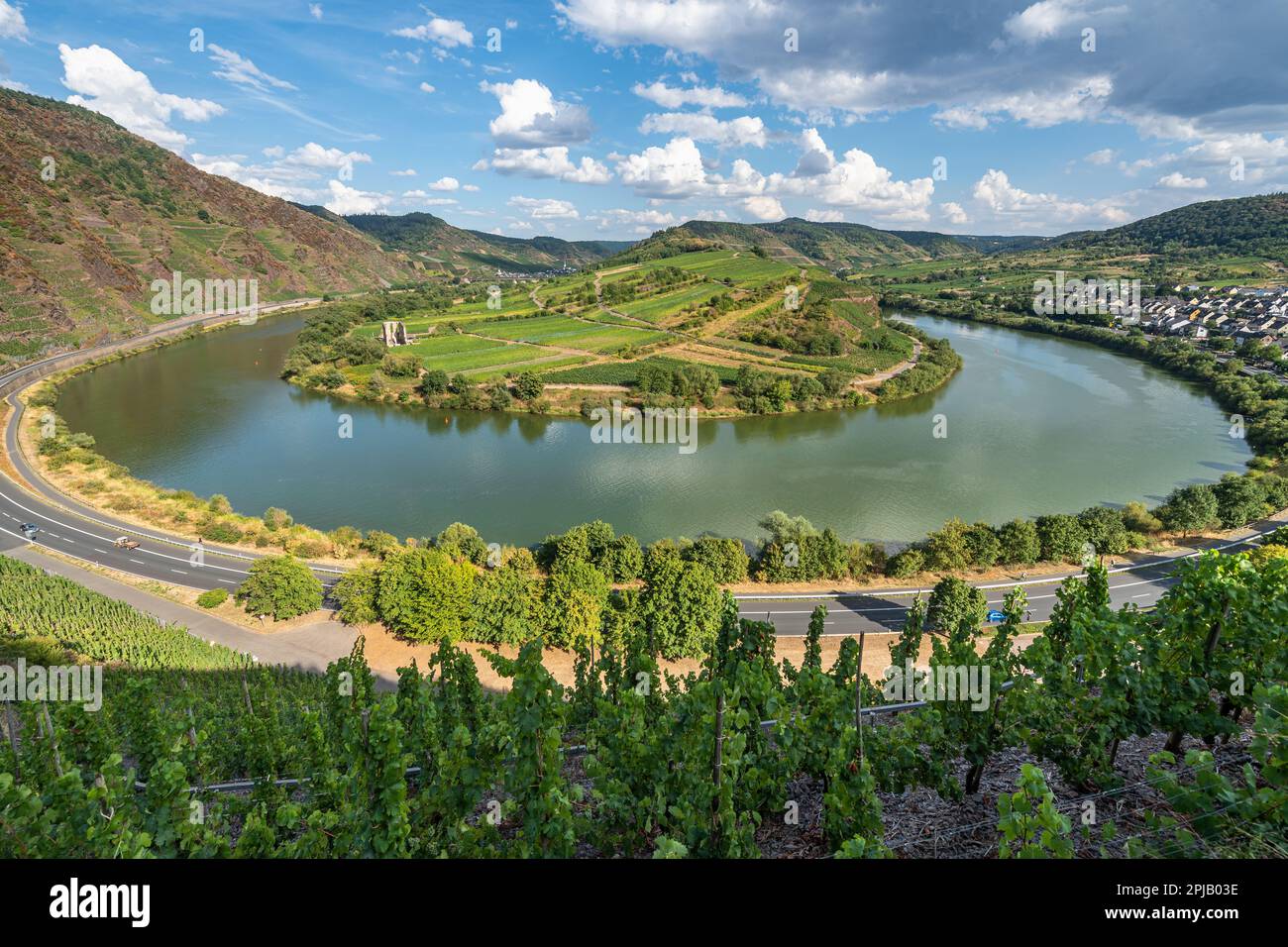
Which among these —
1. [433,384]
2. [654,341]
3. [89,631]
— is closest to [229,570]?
[89,631]

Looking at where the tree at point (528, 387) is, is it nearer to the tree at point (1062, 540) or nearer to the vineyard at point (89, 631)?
the vineyard at point (89, 631)

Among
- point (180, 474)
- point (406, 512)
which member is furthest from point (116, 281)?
point (406, 512)

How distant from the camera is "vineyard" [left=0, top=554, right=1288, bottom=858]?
6012 mm

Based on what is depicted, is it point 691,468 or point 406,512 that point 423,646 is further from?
point 691,468

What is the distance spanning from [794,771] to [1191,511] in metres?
39.2

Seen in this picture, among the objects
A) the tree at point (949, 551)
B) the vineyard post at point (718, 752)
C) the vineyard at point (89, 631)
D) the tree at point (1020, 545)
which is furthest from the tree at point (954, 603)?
the vineyard at point (89, 631)

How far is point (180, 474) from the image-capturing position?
Answer: 45.8 m

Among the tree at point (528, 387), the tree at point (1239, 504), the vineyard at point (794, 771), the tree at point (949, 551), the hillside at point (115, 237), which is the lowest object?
the tree at point (949, 551)

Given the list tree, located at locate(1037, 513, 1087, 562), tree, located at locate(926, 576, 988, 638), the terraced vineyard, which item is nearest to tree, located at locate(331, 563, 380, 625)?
tree, located at locate(926, 576, 988, 638)

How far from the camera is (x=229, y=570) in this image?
30.7 m

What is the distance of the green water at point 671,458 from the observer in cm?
3959

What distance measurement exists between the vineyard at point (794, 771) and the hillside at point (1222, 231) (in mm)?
187940

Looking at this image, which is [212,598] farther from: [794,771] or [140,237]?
[140,237]

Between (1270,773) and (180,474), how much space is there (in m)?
57.4
